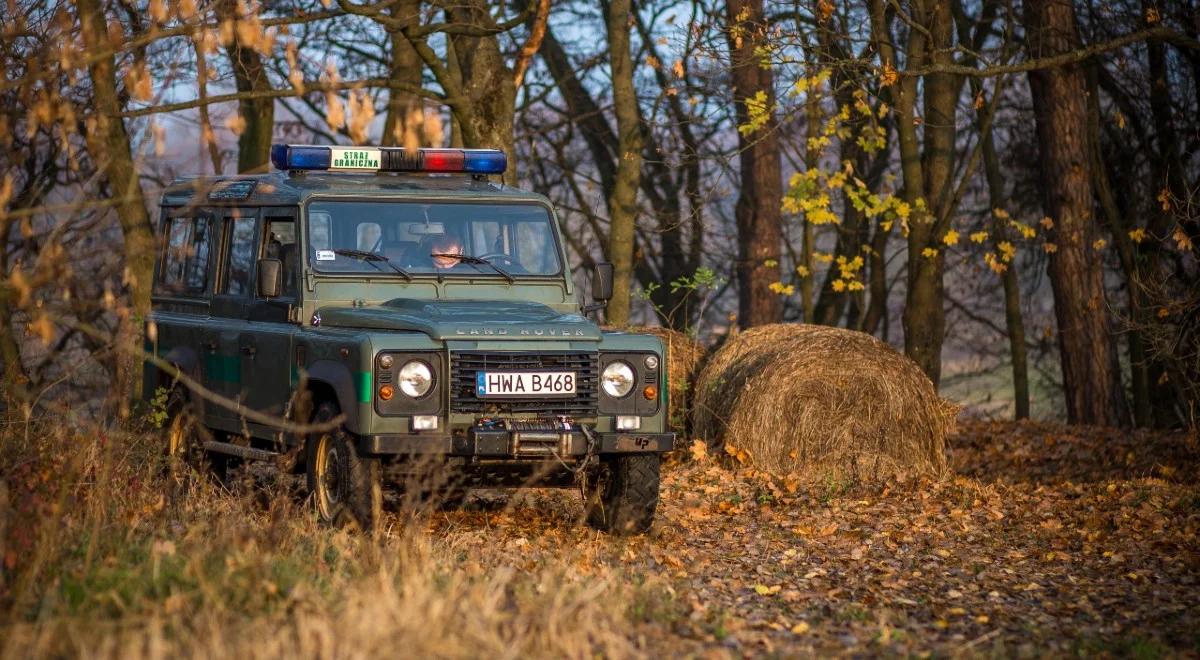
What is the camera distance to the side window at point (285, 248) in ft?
32.5

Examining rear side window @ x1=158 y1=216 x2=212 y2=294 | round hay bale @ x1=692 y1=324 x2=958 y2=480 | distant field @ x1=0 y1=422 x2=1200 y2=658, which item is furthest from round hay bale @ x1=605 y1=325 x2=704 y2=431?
rear side window @ x1=158 y1=216 x2=212 y2=294

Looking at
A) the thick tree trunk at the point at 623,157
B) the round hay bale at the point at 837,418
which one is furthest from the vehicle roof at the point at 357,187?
the thick tree trunk at the point at 623,157

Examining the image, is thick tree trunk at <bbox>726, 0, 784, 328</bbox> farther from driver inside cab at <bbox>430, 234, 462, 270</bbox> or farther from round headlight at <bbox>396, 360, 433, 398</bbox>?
round headlight at <bbox>396, 360, 433, 398</bbox>

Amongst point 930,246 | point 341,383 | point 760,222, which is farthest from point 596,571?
point 760,222

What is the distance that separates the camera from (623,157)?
18.0 metres

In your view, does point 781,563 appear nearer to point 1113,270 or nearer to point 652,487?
point 652,487

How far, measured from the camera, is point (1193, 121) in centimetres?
2064

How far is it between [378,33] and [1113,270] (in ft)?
35.9

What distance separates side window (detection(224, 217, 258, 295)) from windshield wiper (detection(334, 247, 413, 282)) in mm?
788

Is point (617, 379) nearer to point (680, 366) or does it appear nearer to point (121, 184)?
point (680, 366)

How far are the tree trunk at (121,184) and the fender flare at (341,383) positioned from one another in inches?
38.9

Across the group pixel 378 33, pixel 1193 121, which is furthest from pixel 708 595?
pixel 378 33

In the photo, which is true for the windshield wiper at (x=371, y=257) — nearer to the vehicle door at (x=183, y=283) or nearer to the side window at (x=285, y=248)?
the side window at (x=285, y=248)

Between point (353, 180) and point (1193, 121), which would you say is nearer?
point (353, 180)
